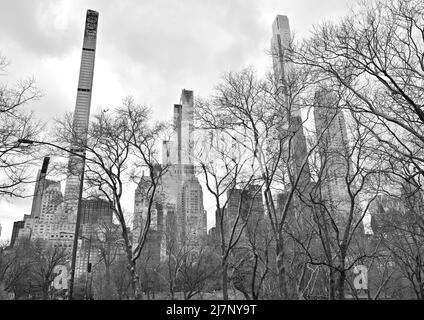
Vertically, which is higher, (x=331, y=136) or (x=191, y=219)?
(x=331, y=136)

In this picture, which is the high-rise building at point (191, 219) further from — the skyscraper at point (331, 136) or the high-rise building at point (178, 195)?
the skyscraper at point (331, 136)

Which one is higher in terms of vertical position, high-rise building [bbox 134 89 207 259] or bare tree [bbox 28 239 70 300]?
high-rise building [bbox 134 89 207 259]

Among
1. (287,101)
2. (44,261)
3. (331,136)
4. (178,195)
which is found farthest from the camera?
(44,261)

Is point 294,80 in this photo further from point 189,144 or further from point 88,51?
point 88,51

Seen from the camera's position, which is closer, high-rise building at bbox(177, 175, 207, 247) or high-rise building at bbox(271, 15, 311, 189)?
high-rise building at bbox(271, 15, 311, 189)

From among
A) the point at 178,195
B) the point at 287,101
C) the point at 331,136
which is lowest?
the point at 331,136

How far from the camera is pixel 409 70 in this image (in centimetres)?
1170

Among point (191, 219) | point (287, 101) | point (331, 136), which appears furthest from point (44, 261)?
point (331, 136)

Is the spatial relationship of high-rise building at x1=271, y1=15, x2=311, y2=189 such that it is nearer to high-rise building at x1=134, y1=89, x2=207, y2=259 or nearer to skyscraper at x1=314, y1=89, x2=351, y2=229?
skyscraper at x1=314, y1=89, x2=351, y2=229

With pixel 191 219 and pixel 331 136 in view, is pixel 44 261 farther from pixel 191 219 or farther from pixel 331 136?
pixel 331 136

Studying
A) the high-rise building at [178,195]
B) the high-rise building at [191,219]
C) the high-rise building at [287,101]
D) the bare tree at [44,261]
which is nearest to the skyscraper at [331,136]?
the high-rise building at [287,101]

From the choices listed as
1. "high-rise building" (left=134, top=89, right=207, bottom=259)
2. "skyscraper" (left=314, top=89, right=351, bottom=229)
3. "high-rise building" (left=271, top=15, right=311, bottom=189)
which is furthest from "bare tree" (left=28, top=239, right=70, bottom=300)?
"skyscraper" (left=314, top=89, right=351, bottom=229)
